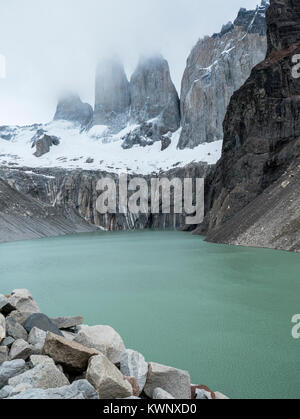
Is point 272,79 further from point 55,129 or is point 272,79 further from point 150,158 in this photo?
point 55,129

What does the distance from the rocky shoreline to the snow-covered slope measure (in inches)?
2740

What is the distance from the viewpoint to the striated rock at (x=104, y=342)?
4117mm

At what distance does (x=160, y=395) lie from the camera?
3211mm

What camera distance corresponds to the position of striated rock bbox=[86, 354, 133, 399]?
309cm

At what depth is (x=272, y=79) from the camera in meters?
33.0

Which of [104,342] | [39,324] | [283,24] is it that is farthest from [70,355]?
[283,24]

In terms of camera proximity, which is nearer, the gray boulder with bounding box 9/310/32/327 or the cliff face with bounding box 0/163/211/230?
the gray boulder with bounding box 9/310/32/327

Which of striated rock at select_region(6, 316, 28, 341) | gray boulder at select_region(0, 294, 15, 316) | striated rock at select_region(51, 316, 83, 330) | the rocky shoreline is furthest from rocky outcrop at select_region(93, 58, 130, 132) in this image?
the rocky shoreline

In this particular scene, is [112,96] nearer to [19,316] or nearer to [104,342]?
[19,316]

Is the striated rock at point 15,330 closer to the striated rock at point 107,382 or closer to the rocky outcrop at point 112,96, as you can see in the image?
the striated rock at point 107,382

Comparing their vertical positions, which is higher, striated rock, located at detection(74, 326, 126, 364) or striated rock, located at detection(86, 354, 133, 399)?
striated rock, located at detection(86, 354, 133, 399)

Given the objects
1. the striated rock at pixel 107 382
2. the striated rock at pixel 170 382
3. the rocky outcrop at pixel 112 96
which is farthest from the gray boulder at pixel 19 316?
the rocky outcrop at pixel 112 96

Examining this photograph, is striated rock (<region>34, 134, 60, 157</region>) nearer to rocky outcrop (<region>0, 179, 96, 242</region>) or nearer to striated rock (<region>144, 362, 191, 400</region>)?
rocky outcrop (<region>0, 179, 96, 242</region>)
